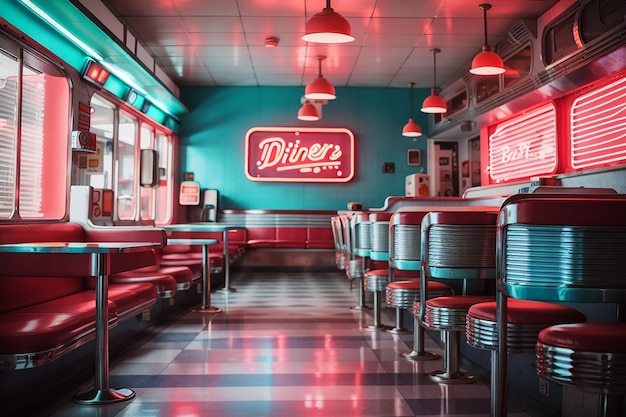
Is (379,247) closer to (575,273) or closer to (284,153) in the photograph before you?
(575,273)

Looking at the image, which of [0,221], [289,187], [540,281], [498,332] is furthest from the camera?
[289,187]

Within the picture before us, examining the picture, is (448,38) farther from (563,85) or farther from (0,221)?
(0,221)

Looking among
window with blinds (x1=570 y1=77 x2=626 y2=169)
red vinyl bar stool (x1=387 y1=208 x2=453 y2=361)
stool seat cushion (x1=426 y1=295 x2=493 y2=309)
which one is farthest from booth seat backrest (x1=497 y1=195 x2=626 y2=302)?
window with blinds (x1=570 y1=77 x2=626 y2=169)

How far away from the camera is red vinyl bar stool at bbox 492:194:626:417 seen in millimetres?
1682

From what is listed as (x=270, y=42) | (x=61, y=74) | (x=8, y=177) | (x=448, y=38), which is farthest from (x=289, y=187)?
(x=8, y=177)

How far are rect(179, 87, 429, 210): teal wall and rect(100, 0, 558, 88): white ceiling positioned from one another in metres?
0.45

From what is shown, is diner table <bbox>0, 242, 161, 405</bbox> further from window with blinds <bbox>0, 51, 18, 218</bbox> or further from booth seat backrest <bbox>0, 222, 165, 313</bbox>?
window with blinds <bbox>0, 51, 18, 218</bbox>

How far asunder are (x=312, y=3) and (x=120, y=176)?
12.2ft

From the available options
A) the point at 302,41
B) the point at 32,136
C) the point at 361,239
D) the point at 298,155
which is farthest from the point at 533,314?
the point at 298,155

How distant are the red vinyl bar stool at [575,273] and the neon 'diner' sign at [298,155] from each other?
9733 millimetres

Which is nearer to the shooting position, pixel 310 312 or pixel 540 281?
pixel 540 281

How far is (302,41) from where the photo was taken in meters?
8.52

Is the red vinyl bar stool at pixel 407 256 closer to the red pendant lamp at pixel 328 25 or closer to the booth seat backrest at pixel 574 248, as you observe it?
the booth seat backrest at pixel 574 248

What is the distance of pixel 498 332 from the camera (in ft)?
6.97
